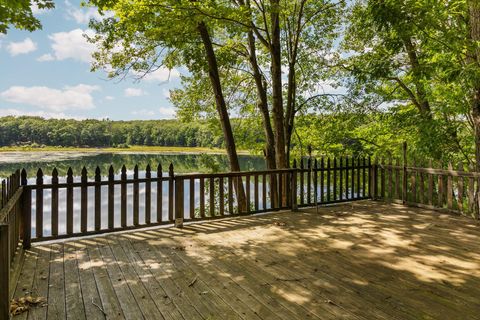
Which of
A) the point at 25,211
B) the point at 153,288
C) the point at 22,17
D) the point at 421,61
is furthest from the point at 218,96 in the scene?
the point at 153,288

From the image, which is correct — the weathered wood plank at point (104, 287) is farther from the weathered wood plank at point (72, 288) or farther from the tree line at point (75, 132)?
the tree line at point (75, 132)

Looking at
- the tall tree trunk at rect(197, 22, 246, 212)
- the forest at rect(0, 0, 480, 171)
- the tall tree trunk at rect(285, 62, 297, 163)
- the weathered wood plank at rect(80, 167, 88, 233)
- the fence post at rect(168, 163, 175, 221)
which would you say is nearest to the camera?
the weathered wood plank at rect(80, 167, 88, 233)

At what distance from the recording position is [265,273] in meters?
3.80

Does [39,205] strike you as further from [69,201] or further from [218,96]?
[218,96]

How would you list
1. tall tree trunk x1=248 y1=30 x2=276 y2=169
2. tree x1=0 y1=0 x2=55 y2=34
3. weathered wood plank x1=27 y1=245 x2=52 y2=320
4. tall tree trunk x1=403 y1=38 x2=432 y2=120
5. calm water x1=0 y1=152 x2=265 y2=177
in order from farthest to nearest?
calm water x1=0 y1=152 x2=265 y2=177 < tall tree trunk x1=248 y1=30 x2=276 y2=169 < tall tree trunk x1=403 y1=38 x2=432 y2=120 < tree x1=0 y1=0 x2=55 y2=34 < weathered wood plank x1=27 y1=245 x2=52 y2=320

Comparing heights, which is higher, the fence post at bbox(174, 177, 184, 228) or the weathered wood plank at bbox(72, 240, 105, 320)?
the fence post at bbox(174, 177, 184, 228)

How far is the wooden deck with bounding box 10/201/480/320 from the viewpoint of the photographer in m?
2.94

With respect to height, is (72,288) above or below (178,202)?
below

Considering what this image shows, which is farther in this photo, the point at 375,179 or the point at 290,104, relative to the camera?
the point at 290,104

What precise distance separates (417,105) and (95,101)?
105m

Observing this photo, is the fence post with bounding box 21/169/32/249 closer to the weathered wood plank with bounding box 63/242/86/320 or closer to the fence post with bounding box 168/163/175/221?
the weathered wood plank with bounding box 63/242/86/320

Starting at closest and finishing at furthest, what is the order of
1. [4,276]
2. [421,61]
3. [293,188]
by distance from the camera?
[4,276] < [293,188] < [421,61]

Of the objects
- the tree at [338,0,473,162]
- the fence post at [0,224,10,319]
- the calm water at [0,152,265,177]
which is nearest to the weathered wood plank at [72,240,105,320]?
the fence post at [0,224,10,319]

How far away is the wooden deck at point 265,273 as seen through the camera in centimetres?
294
